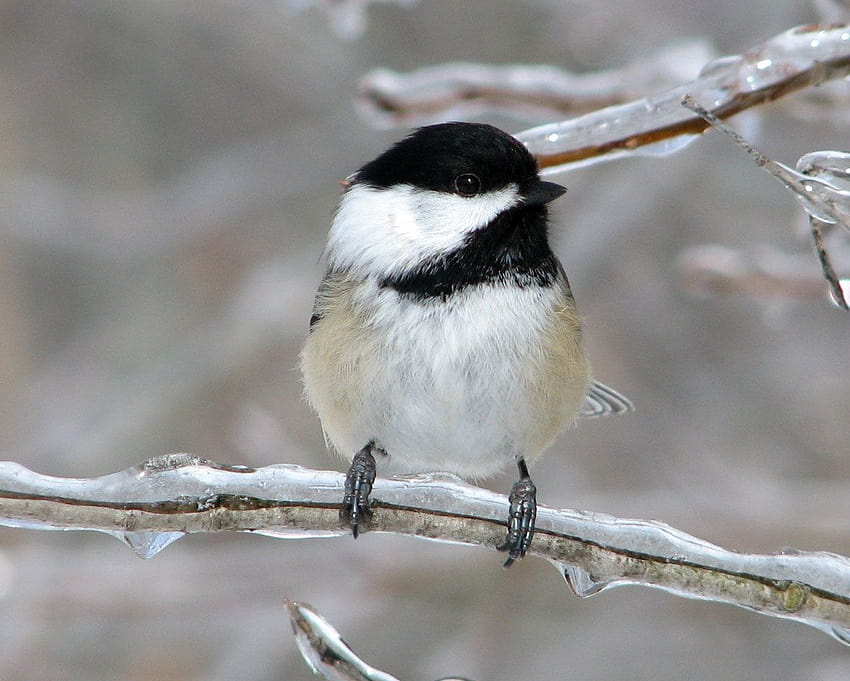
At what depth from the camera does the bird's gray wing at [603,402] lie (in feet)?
7.73

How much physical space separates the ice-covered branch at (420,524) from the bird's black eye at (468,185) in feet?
2.09

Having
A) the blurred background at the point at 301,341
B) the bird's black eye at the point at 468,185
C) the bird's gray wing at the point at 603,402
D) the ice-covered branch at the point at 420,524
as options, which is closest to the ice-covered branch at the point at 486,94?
the bird's black eye at the point at 468,185

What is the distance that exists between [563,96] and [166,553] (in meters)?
1.96

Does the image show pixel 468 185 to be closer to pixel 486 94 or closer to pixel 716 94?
pixel 486 94

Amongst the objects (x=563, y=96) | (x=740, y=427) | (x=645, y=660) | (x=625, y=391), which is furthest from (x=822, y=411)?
(x=563, y=96)

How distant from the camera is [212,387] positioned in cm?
337

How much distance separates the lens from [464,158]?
182cm

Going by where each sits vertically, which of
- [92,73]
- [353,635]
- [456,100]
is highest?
[92,73]

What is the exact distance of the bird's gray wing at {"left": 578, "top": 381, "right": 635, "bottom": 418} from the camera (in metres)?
2.36

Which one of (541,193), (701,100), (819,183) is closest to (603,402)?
(541,193)

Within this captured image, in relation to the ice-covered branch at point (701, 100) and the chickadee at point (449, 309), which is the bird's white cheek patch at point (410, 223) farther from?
the ice-covered branch at point (701, 100)

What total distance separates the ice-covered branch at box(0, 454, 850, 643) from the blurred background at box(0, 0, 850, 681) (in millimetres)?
1578

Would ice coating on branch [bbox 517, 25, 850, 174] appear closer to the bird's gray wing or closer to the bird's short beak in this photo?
the bird's short beak

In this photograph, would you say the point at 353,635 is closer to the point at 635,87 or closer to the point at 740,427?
the point at 740,427
